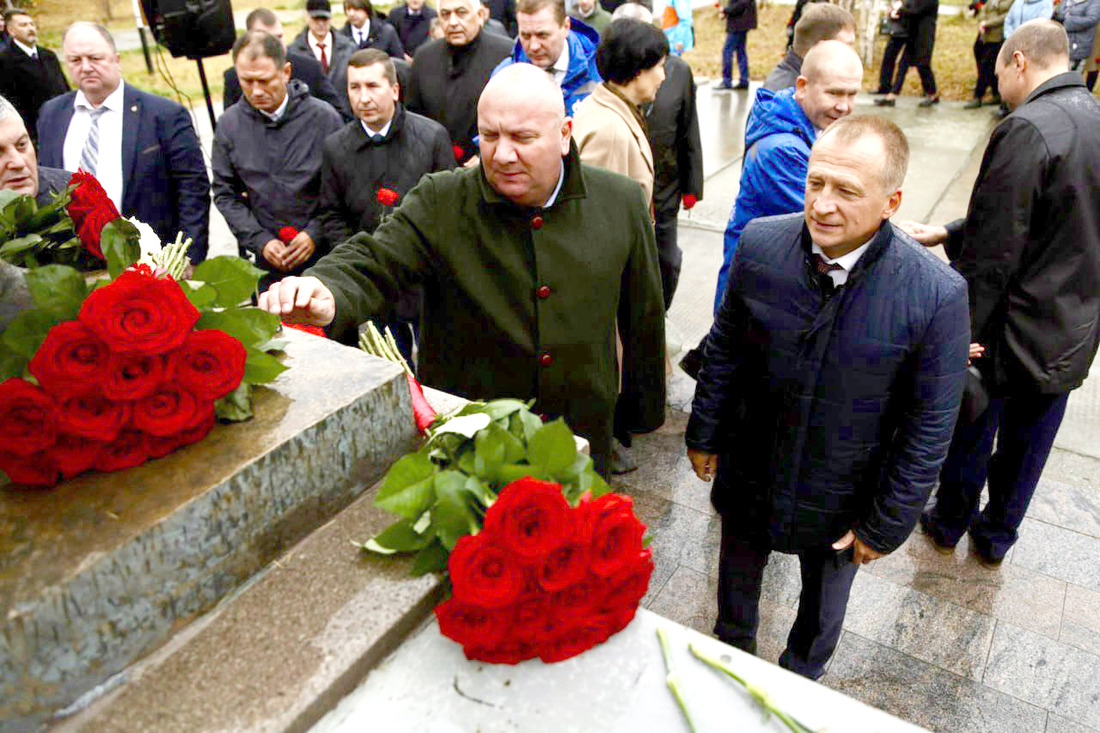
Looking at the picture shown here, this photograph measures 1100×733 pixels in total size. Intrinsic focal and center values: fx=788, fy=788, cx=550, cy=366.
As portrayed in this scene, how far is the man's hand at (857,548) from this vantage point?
2.32m

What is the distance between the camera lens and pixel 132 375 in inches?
54.1

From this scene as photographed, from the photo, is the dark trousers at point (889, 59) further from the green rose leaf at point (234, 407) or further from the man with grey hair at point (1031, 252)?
the green rose leaf at point (234, 407)

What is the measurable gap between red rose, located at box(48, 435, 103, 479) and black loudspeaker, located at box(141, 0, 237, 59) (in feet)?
17.1

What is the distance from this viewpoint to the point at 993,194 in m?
2.81

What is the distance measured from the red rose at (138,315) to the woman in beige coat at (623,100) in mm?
2582

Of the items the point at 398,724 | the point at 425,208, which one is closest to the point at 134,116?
the point at 425,208

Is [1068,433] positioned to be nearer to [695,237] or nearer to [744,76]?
[695,237]

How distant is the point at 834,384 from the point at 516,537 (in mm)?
1254

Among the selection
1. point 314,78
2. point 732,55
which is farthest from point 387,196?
point 732,55

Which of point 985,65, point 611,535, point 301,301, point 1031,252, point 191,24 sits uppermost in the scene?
point 191,24

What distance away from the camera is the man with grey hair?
2752mm

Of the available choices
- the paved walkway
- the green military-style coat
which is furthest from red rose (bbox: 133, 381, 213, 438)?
the paved walkway

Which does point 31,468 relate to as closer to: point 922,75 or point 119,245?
point 119,245

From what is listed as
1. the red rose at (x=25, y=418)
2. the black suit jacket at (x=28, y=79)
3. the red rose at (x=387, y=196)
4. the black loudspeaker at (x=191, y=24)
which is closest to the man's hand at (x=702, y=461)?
the red rose at (x=25, y=418)
